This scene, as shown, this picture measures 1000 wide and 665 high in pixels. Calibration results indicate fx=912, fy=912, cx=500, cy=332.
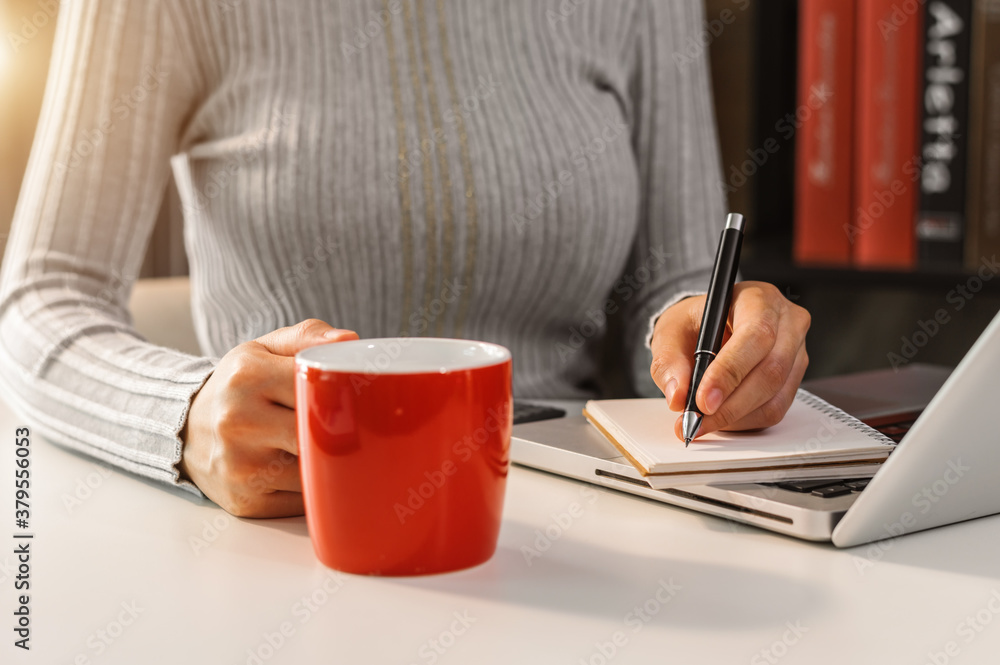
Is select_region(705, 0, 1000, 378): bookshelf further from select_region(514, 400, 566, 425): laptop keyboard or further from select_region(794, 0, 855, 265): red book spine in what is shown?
select_region(514, 400, 566, 425): laptop keyboard

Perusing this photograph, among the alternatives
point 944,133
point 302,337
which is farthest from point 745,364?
point 944,133

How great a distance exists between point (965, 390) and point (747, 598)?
124mm

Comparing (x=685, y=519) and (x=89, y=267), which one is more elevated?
(x=89, y=267)

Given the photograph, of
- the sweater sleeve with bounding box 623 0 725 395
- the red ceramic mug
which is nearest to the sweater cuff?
the red ceramic mug

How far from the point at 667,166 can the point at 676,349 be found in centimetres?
46

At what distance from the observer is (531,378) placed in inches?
36.7

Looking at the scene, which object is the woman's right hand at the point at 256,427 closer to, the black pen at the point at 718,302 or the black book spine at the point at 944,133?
the black pen at the point at 718,302

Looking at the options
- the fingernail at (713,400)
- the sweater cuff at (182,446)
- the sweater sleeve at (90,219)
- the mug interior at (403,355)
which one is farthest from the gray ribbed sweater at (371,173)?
the fingernail at (713,400)

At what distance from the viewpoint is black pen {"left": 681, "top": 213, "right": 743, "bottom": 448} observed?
1.72 feet

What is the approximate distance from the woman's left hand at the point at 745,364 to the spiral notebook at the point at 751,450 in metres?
0.01

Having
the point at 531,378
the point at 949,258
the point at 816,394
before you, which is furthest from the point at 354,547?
the point at 949,258

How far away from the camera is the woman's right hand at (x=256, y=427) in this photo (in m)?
0.46

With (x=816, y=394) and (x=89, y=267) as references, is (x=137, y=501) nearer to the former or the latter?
(x=89, y=267)

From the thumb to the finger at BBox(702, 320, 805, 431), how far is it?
0.67 feet
